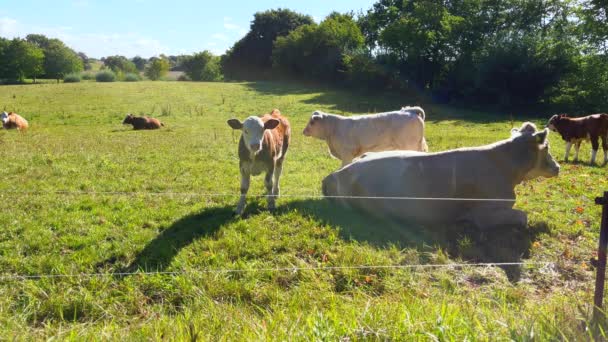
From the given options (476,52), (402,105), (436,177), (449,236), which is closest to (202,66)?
(402,105)

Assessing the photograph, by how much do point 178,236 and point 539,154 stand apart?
5.76m

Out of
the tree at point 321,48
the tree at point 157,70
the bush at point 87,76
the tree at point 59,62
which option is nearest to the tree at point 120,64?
the tree at point 157,70

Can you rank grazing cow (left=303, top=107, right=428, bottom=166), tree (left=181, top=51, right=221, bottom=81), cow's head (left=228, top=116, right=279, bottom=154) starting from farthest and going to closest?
tree (left=181, top=51, right=221, bottom=81)
grazing cow (left=303, top=107, right=428, bottom=166)
cow's head (left=228, top=116, right=279, bottom=154)

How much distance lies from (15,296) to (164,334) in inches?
88.1

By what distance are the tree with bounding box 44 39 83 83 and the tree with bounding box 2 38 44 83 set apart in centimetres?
664

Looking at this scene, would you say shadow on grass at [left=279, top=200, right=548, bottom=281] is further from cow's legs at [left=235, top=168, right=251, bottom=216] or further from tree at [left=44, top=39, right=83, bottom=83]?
tree at [left=44, top=39, right=83, bottom=83]

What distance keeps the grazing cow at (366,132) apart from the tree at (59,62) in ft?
292

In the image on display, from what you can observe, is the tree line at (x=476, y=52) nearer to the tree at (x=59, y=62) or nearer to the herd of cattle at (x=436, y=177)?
the herd of cattle at (x=436, y=177)

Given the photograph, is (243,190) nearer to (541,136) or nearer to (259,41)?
(541,136)

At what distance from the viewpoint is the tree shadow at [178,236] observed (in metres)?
5.75

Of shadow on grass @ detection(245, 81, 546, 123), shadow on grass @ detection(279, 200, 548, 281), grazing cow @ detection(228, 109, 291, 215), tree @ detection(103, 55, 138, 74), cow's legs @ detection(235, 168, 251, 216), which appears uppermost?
tree @ detection(103, 55, 138, 74)

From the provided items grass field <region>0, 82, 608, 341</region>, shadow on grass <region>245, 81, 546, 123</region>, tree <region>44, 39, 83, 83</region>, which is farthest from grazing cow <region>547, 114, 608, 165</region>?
tree <region>44, 39, 83, 83</region>

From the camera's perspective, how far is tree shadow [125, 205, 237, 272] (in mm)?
5746

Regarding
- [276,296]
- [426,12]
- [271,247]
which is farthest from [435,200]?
[426,12]
